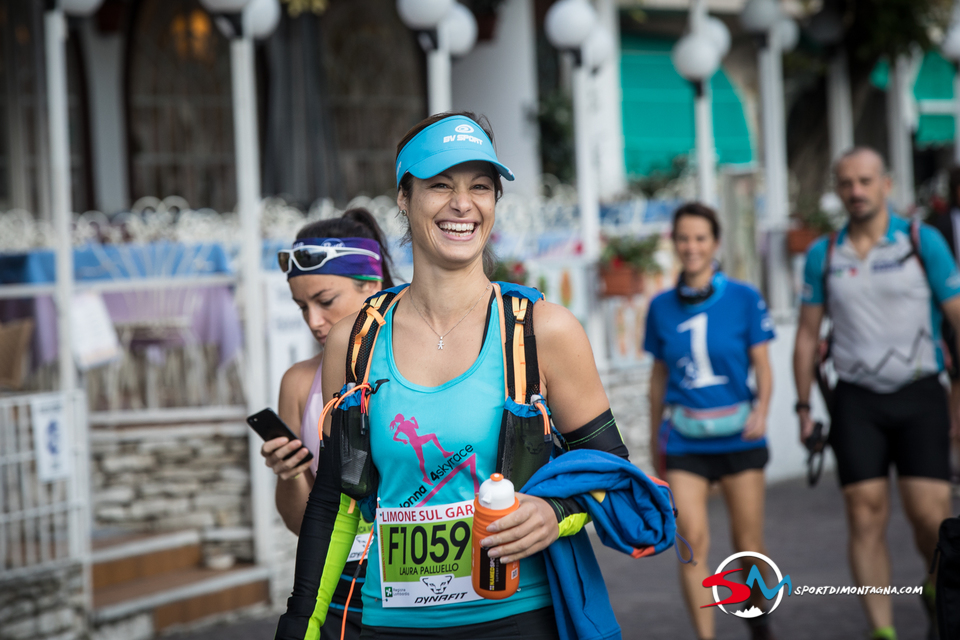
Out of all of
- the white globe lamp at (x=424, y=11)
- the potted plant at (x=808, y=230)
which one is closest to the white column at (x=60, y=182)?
the white globe lamp at (x=424, y=11)

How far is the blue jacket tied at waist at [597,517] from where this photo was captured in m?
2.47

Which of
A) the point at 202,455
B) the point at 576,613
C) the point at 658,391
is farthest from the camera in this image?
the point at 202,455

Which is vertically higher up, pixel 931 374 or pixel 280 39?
pixel 280 39

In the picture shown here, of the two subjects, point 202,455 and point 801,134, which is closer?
point 202,455

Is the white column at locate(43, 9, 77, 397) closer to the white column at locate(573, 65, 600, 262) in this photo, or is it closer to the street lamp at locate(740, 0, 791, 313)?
the white column at locate(573, 65, 600, 262)

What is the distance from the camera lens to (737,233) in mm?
9734

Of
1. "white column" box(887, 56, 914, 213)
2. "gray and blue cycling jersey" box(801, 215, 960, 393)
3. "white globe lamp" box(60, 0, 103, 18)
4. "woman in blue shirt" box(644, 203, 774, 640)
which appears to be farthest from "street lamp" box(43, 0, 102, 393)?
"white column" box(887, 56, 914, 213)

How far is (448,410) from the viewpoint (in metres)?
2.54

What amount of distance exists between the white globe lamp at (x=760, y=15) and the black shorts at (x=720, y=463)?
6.76 meters

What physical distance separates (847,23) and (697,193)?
3.99 m

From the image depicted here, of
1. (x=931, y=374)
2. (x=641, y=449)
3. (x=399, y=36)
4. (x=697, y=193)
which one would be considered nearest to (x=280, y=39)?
(x=399, y=36)

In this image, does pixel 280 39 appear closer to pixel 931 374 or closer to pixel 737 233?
pixel 737 233

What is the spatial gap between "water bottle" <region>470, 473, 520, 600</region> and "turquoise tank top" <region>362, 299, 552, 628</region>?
14 cm

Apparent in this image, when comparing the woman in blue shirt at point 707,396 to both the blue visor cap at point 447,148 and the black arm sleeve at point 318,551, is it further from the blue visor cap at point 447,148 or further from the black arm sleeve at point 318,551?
the blue visor cap at point 447,148
